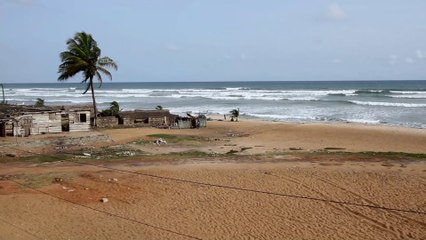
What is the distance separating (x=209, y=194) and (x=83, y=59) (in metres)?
18.2

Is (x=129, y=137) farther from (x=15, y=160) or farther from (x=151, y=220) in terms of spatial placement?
(x=151, y=220)

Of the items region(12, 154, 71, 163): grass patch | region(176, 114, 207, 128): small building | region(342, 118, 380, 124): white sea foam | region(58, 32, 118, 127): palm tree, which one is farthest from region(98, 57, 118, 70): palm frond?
region(342, 118, 380, 124): white sea foam

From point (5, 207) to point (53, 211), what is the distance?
4.57 feet

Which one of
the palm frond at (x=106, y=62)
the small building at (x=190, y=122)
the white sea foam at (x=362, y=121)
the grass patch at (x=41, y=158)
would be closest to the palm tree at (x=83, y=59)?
the palm frond at (x=106, y=62)

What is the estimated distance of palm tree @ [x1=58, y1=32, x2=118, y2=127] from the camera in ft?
91.6

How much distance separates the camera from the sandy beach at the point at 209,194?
1058 centimetres

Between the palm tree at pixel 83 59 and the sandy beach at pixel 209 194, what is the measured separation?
775 centimetres

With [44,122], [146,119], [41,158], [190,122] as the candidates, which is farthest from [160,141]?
[146,119]

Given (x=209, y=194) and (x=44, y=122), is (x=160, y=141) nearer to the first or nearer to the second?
(x=44, y=122)

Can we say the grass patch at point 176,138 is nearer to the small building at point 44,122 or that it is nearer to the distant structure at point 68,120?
the distant structure at point 68,120

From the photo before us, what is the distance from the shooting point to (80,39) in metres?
28.2

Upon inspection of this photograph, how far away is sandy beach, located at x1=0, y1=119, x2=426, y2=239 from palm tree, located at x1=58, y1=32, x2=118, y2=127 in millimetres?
7750

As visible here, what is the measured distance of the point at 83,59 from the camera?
92.5 ft

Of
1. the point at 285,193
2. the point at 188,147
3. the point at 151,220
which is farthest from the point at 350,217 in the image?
the point at 188,147
